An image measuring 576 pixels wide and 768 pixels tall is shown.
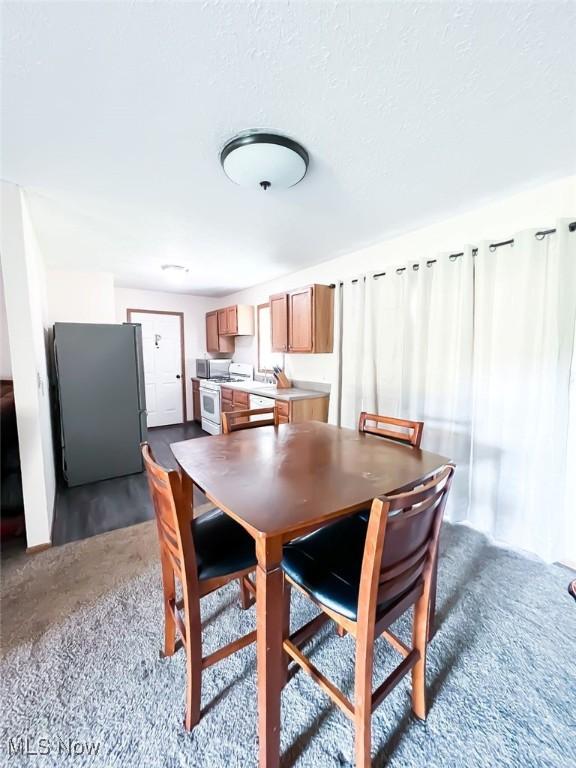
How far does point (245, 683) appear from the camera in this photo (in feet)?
4.09

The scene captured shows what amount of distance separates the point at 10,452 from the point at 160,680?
191 cm

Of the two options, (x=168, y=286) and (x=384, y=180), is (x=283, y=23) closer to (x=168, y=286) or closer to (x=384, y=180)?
(x=384, y=180)

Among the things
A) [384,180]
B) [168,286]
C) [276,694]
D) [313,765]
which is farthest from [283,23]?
[168,286]

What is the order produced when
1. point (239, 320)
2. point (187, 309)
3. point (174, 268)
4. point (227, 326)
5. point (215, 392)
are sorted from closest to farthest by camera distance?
point (174, 268) → point (215, 392) → point (239, 320) → point (227, 326) → point (187, 309)

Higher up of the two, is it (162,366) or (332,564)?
(162,366)

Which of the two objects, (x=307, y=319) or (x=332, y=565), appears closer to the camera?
(x=332, y=565)

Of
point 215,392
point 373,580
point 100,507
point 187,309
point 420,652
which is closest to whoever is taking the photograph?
point 373,580

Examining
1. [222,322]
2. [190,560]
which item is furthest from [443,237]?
[222,322]

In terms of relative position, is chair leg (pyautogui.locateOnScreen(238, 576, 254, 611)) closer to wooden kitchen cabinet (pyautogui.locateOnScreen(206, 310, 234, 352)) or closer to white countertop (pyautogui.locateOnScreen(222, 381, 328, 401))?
white countertop (pyautogui.locateOnScreen(222, 381, 328, 401))

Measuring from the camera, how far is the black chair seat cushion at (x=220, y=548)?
1157 millimetres

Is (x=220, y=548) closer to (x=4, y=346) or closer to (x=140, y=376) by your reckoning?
(x=140, y=376)

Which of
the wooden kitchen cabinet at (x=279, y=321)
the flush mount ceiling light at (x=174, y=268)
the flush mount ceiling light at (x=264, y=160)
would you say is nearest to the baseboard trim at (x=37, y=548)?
the flush mount ceiling light at (x=264, y=160)

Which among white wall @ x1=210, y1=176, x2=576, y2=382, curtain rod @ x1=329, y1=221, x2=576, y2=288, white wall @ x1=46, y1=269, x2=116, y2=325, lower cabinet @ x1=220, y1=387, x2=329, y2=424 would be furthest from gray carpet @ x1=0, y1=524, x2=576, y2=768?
white wall @ x1=46, y1=269, x2=116, y2=325
